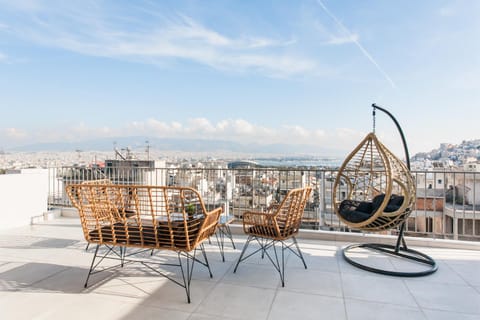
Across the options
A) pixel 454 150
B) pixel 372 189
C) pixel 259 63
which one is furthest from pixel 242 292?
pixel 259 63

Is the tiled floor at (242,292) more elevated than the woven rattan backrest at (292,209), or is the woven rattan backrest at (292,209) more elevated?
the woven rattan backrest at (292,209)

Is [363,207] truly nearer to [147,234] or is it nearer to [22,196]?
[147,234]

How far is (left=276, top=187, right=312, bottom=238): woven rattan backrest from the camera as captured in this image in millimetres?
2652

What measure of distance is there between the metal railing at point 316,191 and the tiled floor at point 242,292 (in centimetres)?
114

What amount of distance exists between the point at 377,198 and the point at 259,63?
30.0 ft

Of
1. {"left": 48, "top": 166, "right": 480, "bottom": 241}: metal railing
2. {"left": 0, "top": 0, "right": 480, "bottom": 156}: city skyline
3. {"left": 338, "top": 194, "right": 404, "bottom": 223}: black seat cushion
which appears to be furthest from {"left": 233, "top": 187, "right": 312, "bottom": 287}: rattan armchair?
{"left": 0, "top": 0, "right": 480, "bottom": 156}: city skyline

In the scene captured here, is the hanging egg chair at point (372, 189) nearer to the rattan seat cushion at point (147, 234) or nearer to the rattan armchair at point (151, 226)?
the rattan armchair at point (151, 226)

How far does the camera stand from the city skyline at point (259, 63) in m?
7.50

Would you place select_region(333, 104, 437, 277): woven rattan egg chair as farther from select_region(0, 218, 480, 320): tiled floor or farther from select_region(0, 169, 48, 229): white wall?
select_region(0, 169, 48, 229): white wall

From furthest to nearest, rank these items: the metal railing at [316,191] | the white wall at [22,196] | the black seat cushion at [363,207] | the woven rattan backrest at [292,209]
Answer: the white wall at [22,196] → the metal railing at [316,191] → the black seat cushion at [363,207] → the woven rattan backrest at [292,209]

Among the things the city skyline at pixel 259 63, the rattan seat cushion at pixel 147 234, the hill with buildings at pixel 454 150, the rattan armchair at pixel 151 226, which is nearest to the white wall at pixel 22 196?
the rattan armchair at pixel 151 226

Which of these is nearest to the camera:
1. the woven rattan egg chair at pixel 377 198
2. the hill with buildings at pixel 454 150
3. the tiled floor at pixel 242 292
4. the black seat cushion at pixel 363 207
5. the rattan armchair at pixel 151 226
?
the tiled floor at pixel 242 292

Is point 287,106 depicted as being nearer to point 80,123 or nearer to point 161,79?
point 161,79

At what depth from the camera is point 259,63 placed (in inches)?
456
